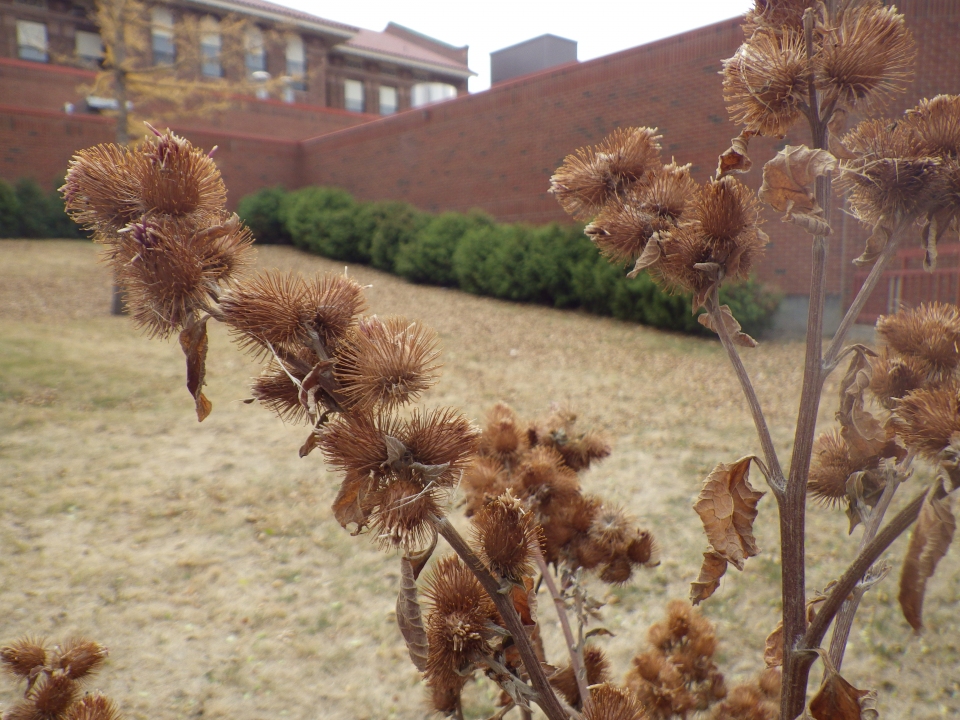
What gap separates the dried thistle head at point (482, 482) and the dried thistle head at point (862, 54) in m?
0.93

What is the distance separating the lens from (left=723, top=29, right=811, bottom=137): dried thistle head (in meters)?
0.98

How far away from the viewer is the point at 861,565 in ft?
3.30

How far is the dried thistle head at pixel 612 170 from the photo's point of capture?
1.16 meters

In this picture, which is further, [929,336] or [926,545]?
[929,336]

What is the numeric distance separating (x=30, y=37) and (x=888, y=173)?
27.2 m

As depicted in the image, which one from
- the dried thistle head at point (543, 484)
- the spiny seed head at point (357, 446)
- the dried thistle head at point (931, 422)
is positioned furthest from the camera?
the dried thistle head at point (543, 484)

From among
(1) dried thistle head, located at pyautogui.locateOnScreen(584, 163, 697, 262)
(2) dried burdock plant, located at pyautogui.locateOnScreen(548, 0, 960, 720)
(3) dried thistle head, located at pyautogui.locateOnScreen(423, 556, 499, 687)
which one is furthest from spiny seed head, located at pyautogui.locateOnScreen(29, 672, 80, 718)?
(1) dried thistle head, located at pyautogui.locateOnScreen(584, 163, 697, 262)

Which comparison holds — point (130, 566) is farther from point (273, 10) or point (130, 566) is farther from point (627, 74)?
point (273, 10)

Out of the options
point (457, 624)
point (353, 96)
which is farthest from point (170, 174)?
point (353, 96)

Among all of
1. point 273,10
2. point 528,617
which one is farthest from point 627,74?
point 273,10

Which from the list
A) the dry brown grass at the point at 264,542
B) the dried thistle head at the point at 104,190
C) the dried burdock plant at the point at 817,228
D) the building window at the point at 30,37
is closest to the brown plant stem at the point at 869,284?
the dried burdock plant at the point at 817,228

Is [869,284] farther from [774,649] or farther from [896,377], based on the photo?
[774,649]

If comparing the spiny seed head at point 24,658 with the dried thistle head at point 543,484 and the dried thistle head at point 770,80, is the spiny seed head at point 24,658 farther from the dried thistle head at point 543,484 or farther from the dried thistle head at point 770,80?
the dried thistle head at point 770,80

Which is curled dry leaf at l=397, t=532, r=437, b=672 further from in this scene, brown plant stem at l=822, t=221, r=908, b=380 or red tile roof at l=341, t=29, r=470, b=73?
red tile roof at l=341, t=29, r=470, b=73
